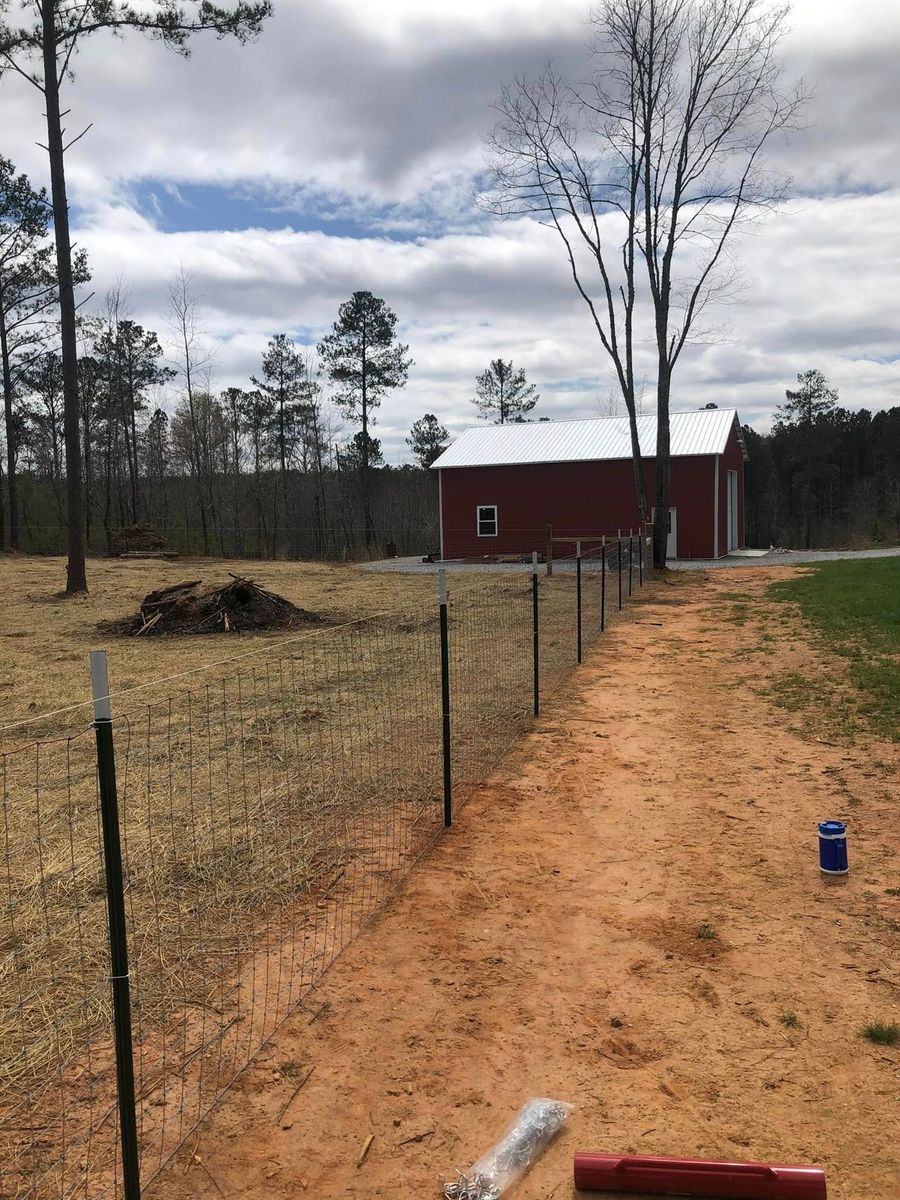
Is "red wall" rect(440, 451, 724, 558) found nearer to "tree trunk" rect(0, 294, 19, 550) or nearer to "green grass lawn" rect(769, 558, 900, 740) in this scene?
"green grass lawn" rect(769, 558, 900, 740)

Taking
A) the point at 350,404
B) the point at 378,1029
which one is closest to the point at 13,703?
the point at 378,1029

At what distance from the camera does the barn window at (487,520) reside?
31891 millimetres

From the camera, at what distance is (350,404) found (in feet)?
135

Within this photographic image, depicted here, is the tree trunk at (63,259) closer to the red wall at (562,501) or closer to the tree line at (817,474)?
the red wall at (562,501)

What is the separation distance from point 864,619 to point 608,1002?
1051cm

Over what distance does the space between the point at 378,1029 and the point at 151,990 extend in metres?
0.93

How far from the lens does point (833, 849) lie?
13.8ft

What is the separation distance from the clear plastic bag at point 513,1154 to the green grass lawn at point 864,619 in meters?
5.04

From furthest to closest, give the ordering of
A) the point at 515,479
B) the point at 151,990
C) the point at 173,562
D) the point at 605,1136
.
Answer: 1. the point at 515,479
2. the point at 173,562
3. the point at 151,990
4. the point at 605,1136

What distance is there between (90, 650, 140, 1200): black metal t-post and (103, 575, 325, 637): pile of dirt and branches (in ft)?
35.8

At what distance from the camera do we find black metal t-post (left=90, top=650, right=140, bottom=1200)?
2139 millimetres

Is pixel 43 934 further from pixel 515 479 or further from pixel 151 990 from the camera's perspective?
pixel 515 479

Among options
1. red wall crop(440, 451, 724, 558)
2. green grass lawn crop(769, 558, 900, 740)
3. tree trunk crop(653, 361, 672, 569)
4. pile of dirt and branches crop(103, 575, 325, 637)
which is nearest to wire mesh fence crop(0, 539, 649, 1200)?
green grass lawn crop(769, 558, 900, 740)

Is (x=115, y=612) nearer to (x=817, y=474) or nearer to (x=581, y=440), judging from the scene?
(x=581, y=440)
